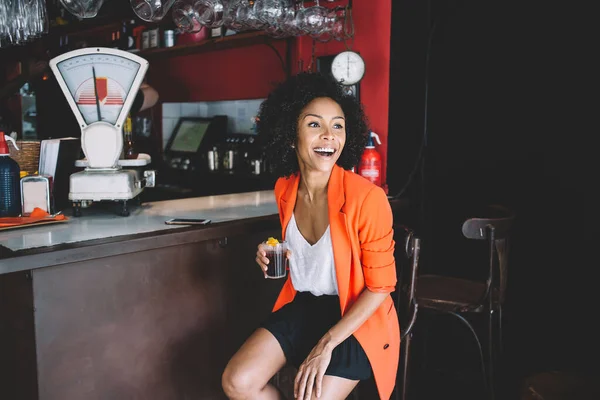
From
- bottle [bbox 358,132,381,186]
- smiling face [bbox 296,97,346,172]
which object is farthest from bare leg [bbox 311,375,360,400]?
bottle [bbox 358,132,381,186]

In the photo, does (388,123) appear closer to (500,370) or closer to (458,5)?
(458,5)

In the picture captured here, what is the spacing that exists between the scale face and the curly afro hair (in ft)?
1.82

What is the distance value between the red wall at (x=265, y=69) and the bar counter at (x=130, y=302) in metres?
1.27

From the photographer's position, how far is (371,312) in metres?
1.76

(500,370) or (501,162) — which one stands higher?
(501,162)

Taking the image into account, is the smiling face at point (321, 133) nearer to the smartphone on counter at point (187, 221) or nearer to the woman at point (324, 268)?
the woman at point (324, 268)

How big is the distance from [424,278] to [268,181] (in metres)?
1.98

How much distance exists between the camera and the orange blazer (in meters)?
1.77

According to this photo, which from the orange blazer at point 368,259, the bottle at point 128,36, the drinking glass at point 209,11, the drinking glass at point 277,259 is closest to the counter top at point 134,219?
the drinking glass at point 277,259

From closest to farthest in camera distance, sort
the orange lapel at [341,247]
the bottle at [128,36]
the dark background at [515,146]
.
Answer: the orange lapel at [341,247]
the dark background at [515,146]
the bottle at [128,36]

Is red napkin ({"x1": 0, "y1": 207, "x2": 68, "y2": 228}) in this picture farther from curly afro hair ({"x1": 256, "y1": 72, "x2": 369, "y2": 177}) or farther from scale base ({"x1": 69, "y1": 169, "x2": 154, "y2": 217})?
curly afro hair ({"x1": 256, "y1": 72, "x2": 369, "y2": 177})

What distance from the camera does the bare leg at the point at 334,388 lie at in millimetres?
1702

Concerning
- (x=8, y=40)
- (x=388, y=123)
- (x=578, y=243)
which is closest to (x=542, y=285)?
(x=578, y=243)

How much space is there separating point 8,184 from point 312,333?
1.29 metres
